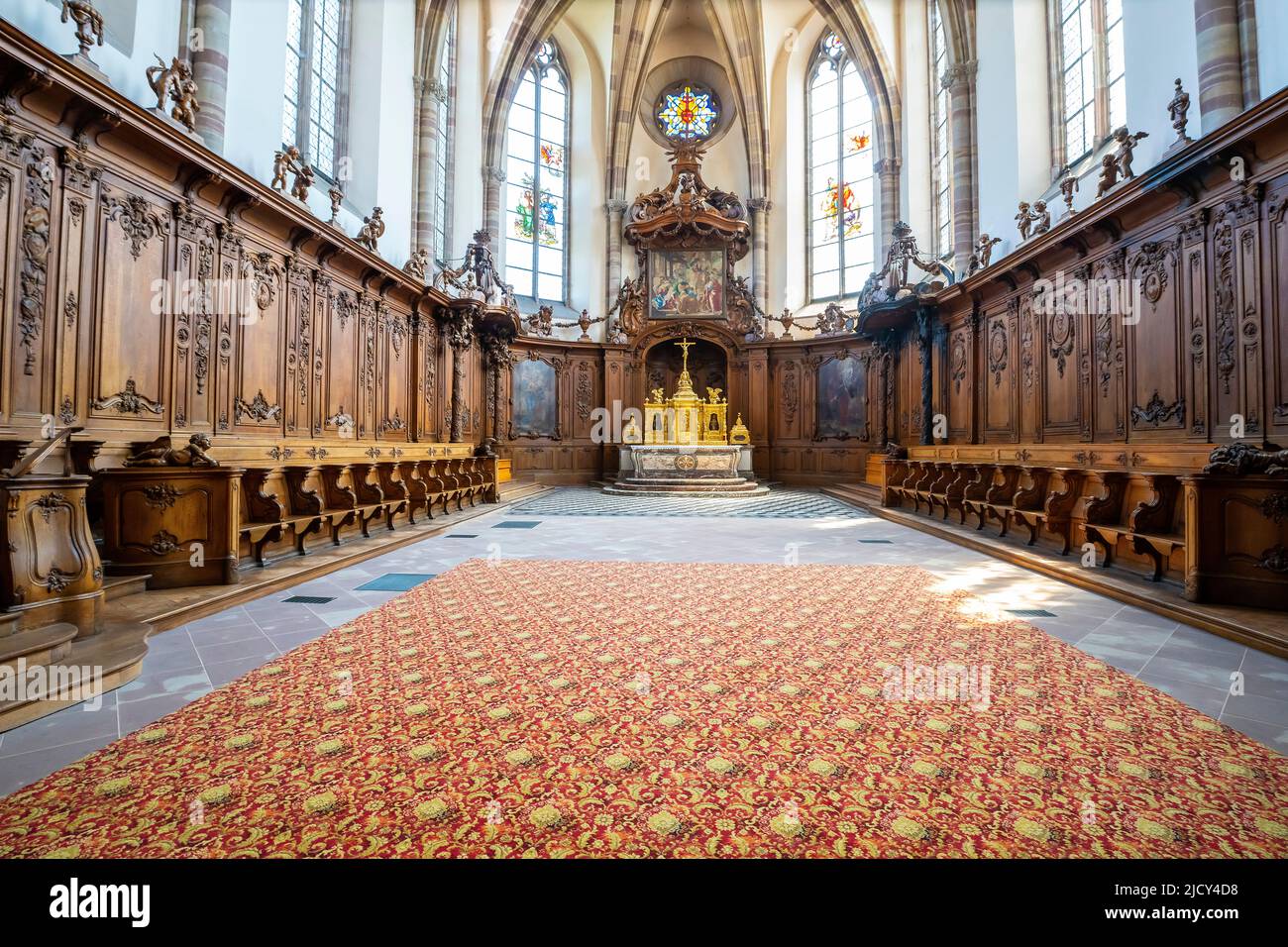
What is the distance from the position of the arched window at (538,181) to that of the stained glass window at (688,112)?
388 cm

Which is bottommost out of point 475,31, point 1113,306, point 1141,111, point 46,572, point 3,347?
point 46,572

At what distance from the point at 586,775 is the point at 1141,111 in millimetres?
11579

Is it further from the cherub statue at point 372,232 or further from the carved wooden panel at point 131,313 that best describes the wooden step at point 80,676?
the cherub statue at point 372,232

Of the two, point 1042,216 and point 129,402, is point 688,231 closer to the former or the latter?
point 1042,216

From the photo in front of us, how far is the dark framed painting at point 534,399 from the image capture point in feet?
60.5

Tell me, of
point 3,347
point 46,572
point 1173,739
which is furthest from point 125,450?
point 1173,739

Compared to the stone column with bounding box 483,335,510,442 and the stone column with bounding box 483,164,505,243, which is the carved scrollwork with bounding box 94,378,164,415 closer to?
the stone column with bounding box 483,335,510,442

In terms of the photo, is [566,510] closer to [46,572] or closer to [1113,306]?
[46,572]

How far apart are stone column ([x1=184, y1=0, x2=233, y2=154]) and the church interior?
0.12 feet

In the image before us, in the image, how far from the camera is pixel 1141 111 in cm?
843

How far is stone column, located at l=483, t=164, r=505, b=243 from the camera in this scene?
60.1ft
